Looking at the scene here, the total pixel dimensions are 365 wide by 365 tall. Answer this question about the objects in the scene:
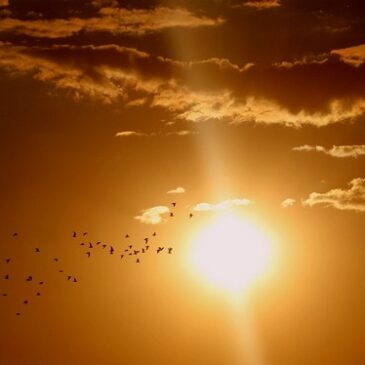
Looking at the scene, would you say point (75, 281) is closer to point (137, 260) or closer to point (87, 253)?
point (87, 253)

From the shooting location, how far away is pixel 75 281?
6869 centimetres

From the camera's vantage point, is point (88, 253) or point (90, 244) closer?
point (90, 244)

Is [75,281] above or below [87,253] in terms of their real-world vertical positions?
→ below

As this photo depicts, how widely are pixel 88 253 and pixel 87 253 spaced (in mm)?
353

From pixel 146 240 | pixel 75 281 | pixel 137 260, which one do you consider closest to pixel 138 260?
pixel 137 260

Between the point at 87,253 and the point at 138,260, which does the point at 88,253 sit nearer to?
the point at 87,253

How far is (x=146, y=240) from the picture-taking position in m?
58.9

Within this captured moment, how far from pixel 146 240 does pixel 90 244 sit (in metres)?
12.1

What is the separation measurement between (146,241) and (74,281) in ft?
86.1

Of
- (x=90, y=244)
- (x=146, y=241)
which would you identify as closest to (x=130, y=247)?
(x=146, y=241)

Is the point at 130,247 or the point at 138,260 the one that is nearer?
the point at 130,247

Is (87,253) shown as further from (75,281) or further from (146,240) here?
(146,240)

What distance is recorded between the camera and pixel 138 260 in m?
67.7

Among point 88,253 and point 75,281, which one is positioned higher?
point 88,253
